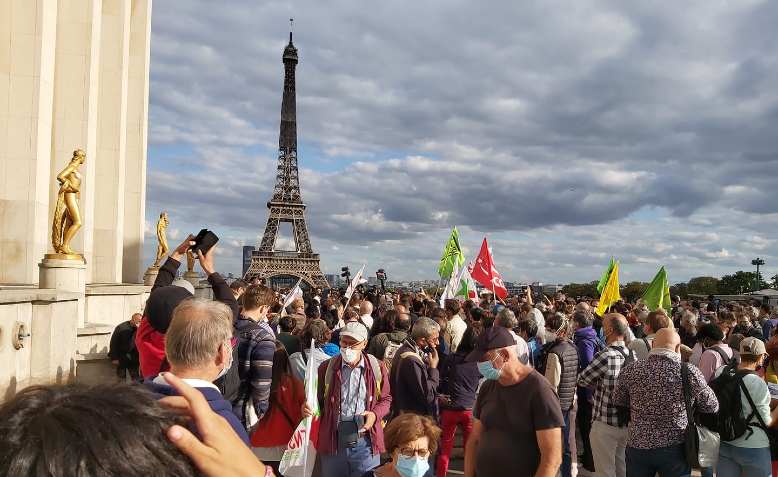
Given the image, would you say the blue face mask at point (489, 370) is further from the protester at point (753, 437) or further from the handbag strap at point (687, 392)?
the protester at point (753, 437)

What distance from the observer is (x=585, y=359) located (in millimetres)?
8805

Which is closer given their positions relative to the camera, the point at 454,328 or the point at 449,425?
the point at 449,425

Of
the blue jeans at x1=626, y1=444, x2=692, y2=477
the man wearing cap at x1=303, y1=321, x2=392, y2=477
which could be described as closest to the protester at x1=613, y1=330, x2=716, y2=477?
the blue jeans at x1=626, y1=444, x2=692, y2=477

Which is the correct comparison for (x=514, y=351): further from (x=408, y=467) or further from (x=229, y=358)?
(x=229, y=358)

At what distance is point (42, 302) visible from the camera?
9.08m

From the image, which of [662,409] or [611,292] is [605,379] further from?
[611,292]

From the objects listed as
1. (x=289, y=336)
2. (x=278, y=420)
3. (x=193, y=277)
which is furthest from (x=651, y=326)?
(x=193, y=277)

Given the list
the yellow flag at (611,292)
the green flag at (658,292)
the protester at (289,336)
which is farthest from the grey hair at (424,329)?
the yellow flag at (611,292)

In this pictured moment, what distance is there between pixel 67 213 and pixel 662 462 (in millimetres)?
9476

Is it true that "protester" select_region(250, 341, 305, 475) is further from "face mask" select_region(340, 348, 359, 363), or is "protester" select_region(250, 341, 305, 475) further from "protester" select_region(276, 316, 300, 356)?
"protester" select_region(276, 316, 300, 356)

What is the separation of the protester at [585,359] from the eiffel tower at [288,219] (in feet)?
192

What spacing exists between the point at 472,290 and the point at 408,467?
13285 mm

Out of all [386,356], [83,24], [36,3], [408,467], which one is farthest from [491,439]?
[83,24]

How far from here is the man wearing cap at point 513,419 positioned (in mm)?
4289
